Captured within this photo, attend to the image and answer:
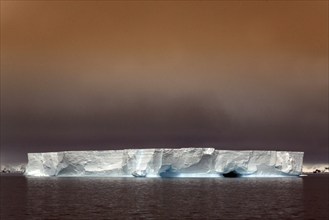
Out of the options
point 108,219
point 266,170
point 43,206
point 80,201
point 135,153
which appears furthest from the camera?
point 266,170

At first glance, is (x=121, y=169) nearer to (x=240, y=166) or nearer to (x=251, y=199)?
(x=240, y=166)

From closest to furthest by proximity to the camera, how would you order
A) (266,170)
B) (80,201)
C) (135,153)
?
(80,201) < (135,153) < (266,170)

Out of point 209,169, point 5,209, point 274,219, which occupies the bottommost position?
point 274,219

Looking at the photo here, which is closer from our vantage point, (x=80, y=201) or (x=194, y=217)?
(x=194, y=217)

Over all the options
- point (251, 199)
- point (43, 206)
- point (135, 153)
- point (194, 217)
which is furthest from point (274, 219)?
point (135, 153)

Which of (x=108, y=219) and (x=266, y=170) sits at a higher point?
(x=266, y=170)

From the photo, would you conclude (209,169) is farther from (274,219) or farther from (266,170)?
(274,219)
